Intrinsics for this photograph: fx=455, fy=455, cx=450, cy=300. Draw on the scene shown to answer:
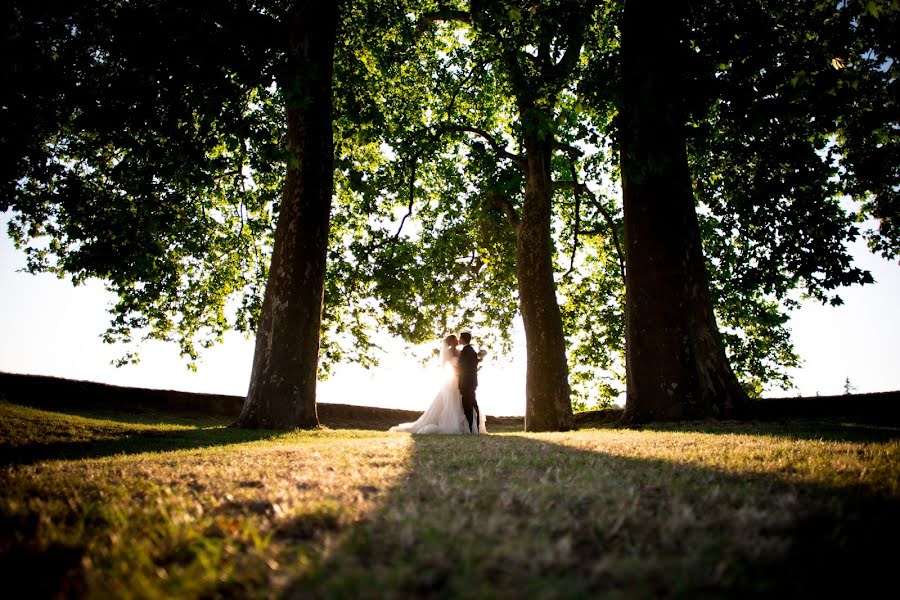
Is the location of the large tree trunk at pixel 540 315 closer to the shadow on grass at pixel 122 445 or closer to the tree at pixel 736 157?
the tree at pixel 736 157

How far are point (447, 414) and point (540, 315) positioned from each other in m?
3.97

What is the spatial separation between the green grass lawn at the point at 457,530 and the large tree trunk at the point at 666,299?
558cm

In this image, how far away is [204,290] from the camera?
16.6m

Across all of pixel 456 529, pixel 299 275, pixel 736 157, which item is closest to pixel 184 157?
pixel 299 275

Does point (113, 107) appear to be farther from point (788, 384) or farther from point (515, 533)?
point (788, 384)

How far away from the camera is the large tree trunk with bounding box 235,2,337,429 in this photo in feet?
32.4

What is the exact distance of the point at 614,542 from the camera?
1661mm

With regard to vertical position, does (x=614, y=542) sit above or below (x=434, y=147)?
below

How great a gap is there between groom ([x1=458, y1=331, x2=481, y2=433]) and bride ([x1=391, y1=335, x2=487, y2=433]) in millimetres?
181

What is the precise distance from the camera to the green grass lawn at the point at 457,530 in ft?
4.26

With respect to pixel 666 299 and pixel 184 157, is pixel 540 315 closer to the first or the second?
pixel 666 299

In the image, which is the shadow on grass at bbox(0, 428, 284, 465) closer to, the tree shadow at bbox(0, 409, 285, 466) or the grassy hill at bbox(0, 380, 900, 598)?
the tree shadow at bbox(0, 409, 285, 466)

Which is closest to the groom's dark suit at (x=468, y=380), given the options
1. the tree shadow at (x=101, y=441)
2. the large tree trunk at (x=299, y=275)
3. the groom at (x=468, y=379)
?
the groom at (x=468, y=379)

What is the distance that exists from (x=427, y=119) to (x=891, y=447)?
17.1 metres
